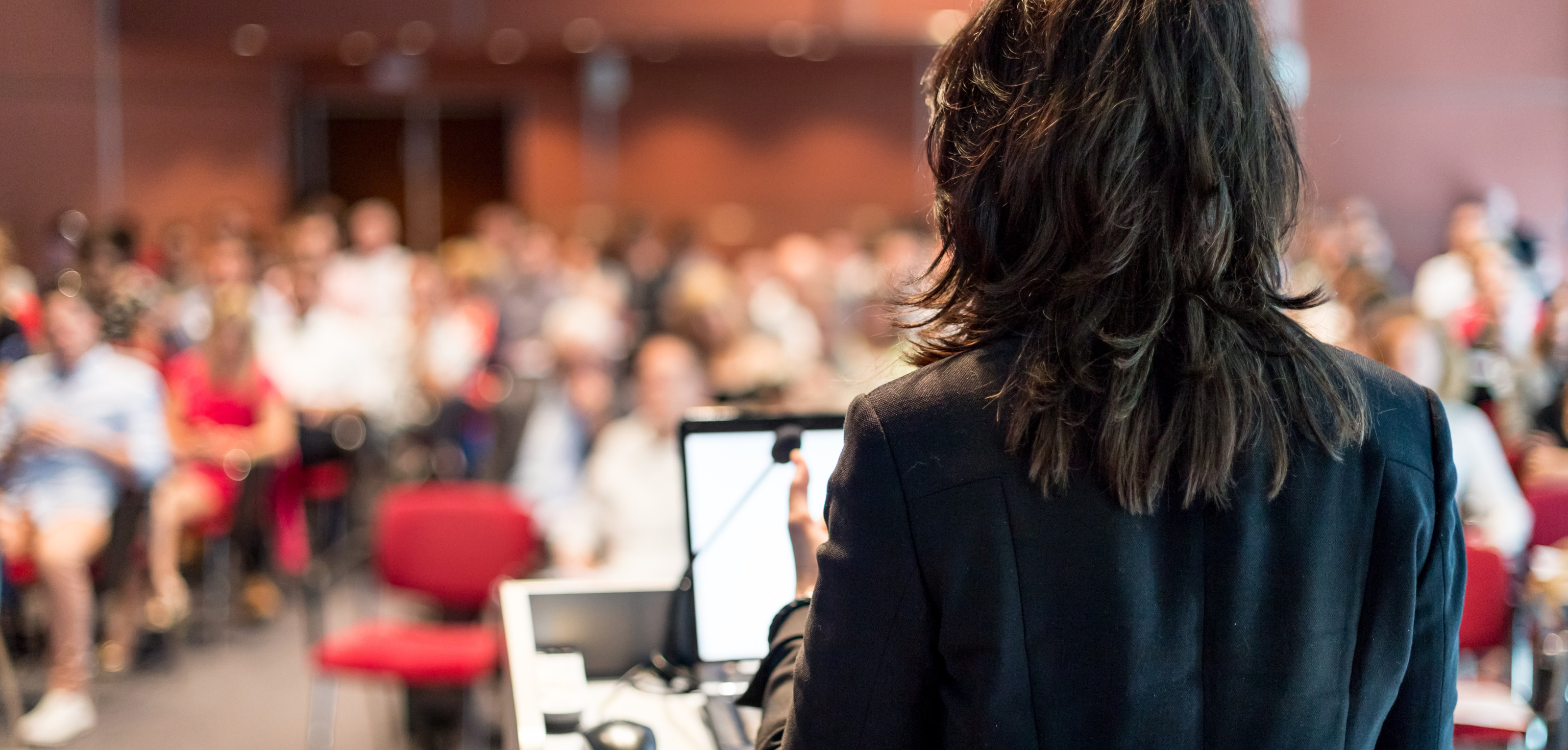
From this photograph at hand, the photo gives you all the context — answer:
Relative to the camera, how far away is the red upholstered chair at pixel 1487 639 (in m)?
2.81

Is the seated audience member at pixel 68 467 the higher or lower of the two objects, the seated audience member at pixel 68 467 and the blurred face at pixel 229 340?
the lower

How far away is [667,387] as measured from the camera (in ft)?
11.3

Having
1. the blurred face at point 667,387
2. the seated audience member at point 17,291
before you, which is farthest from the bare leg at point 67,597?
the blurred face at point 667,387

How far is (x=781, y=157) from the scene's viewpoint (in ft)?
35.6

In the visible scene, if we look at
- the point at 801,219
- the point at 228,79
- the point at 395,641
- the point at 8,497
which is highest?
the point at 228,79

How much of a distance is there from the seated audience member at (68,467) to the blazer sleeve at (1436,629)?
4187mm

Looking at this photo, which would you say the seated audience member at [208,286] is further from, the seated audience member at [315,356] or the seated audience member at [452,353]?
the seated audience member at [452,353]

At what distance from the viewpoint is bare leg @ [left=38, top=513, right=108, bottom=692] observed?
4.09 meters

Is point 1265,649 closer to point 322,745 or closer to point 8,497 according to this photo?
point 322,745

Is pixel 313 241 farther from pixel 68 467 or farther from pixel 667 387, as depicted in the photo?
pixel 667 387

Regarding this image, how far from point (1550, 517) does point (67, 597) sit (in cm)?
484

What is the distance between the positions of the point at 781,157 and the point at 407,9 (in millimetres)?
3649

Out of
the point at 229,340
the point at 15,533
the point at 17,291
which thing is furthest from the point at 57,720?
the point at 229,340

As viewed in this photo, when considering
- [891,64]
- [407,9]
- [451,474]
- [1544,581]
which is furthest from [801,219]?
[1544,581]
